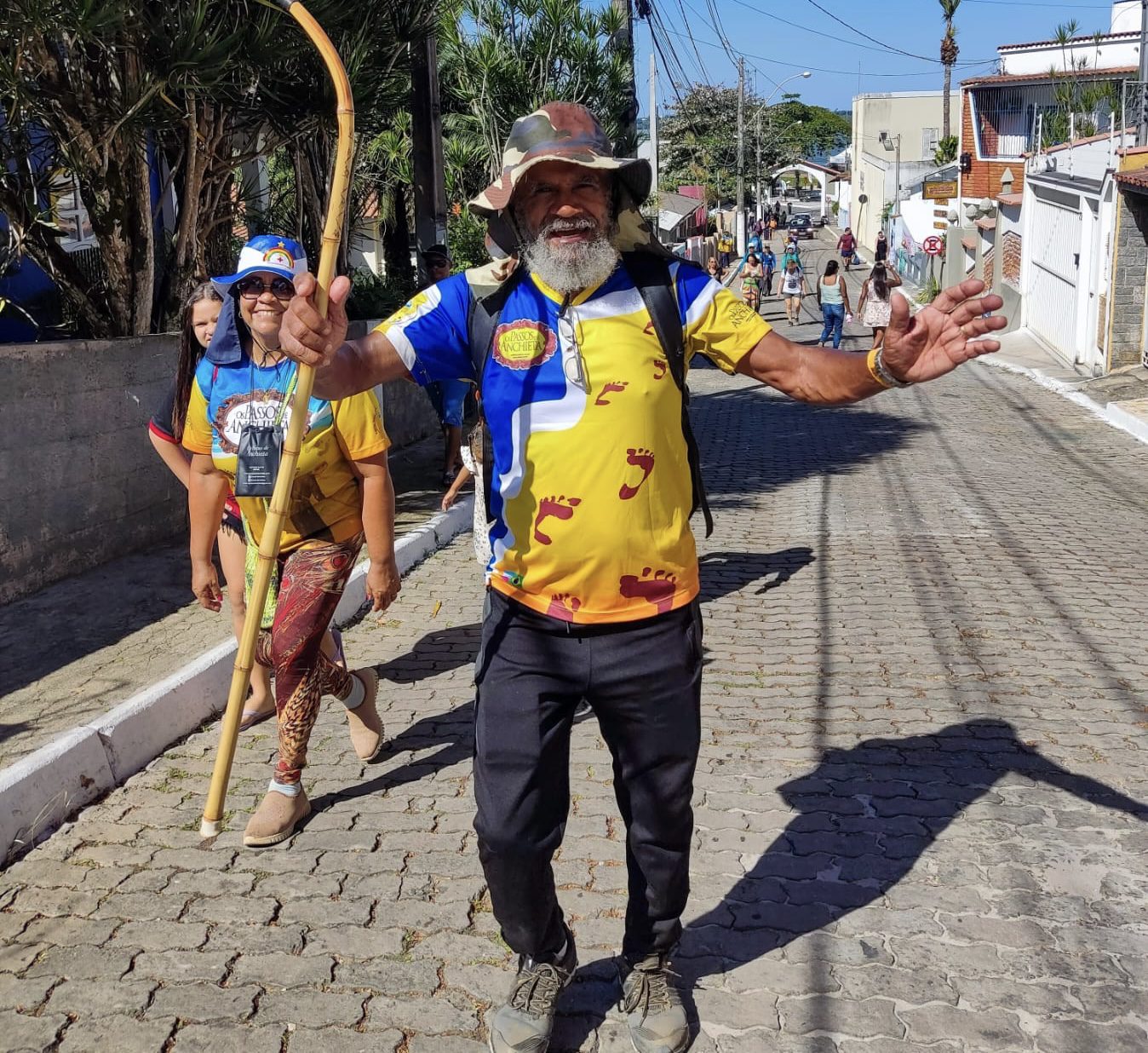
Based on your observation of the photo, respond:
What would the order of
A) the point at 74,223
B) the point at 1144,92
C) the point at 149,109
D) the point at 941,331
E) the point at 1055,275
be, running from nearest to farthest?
the point at 941,331, the point at 149,109, the point at 74,223, the point at 1144,92, the point at 1055,275

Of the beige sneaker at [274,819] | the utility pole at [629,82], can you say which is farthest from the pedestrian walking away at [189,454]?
the utility pole at [629,82]

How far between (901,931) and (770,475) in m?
8.92

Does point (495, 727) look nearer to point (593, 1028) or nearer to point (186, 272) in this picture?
point (593, 1028)

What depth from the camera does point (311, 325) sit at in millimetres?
2480

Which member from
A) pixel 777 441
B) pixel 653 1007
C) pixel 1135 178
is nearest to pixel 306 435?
pixel 653 1007

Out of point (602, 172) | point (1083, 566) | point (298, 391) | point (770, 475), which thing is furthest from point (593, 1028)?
point (770, 475)

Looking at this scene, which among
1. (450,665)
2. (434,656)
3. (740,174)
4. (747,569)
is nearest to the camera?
(450,665)

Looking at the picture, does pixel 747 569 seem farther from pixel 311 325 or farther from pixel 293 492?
pixel 311 325

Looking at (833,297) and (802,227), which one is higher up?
(802,227)

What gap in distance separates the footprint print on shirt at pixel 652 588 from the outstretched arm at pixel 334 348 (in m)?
0.70

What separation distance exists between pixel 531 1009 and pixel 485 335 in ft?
5.19

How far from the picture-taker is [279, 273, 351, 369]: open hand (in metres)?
2.46

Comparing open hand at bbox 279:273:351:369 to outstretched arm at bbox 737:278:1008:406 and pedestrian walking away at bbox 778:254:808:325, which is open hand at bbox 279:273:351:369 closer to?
outstretched arm at bbox 737:278:1008:406

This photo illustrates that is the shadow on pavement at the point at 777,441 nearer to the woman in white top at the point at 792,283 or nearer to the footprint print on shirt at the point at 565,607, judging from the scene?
the footprint print on shirt at the point at 565,607
